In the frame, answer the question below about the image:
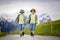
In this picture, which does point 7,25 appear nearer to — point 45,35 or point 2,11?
point 2,11

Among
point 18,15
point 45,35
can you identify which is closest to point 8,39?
point 18,15

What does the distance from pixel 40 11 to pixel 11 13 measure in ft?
1.56

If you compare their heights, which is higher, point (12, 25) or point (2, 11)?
point (2, 11)

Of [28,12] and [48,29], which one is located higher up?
[28,12]

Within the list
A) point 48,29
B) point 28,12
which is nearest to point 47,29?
point 48,29

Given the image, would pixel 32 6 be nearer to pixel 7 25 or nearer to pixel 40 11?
pixel 40 11

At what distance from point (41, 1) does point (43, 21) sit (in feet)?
1.09

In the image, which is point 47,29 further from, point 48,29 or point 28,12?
point 28,12

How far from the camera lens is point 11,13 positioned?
7.52 ft

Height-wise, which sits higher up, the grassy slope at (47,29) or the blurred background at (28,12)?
the blurred background at (28,12)

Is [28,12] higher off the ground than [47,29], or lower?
higher

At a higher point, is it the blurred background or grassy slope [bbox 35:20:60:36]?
the blurred background

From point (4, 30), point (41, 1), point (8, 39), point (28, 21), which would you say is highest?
point (41, 1)

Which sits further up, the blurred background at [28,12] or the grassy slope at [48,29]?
the blurred background at [28,12]
